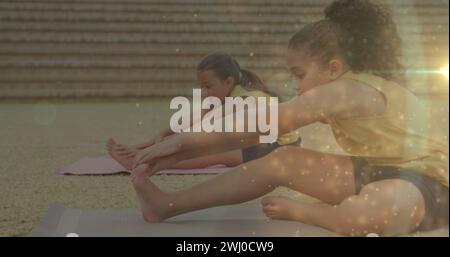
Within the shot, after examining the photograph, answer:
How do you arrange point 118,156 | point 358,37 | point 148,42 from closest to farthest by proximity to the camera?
point 358,37
point 118,156
point 148,42

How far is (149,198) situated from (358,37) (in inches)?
23.7

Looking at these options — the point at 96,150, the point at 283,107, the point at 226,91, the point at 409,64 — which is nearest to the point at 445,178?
the point at 283,107

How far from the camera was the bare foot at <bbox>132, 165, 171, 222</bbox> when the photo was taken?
4.95ft

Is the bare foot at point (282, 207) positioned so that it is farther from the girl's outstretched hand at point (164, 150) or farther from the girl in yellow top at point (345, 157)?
the girl's outstretched hand at point (164, 150)

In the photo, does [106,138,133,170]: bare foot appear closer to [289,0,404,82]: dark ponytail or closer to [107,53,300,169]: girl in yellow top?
[107,53,300,169]: girl in yellow top

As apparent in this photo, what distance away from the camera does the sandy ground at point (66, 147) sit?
1.81 m

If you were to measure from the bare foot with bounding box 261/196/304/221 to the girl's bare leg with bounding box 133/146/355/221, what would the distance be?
0.04 metres

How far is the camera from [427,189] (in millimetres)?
1350

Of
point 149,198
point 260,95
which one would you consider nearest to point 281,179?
point 149,198

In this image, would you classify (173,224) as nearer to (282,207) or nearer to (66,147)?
(282,207)

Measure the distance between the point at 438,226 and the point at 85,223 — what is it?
77cm

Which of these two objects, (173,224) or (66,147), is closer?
(173,224)

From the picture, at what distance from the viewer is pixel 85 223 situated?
1.54 m

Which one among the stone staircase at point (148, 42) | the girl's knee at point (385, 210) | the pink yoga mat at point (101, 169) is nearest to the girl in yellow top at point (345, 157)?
the girl's knee at point (385, 210)
